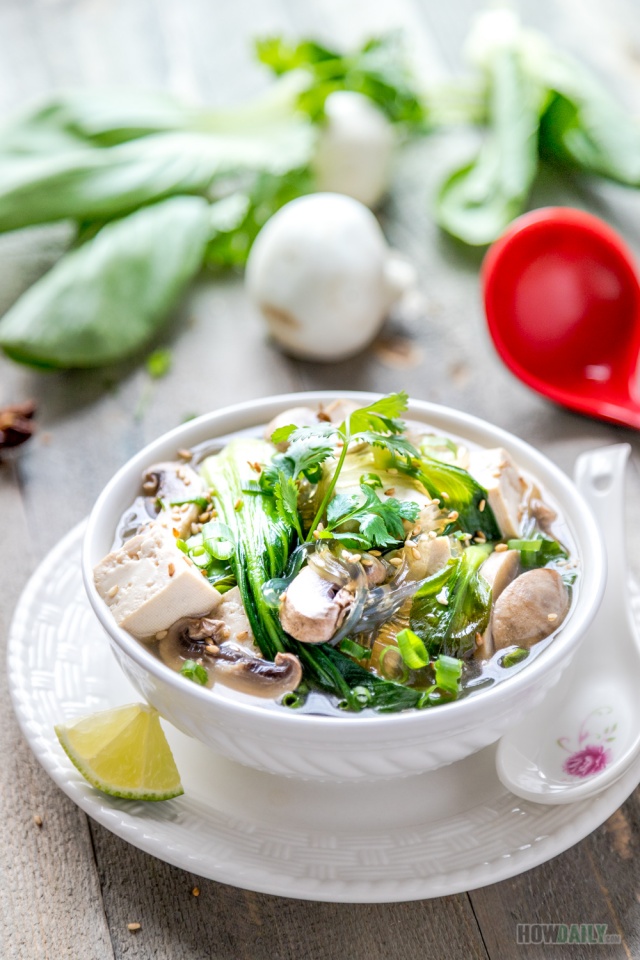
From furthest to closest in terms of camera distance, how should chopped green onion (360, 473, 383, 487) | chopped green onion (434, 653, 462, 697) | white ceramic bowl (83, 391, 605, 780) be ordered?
chopped green onion (360, 473, 383, 487)
chopped green onion (434, 653, 462, 697)
white ceramic bowl (83, 391, 605, 780)

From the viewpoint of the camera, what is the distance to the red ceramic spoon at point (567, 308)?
2805 mm

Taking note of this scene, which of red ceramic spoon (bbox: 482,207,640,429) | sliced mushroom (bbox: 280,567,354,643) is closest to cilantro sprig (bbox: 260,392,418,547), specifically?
sliced mushroom (bbox: 280,567,354,643)

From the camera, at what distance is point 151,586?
1640 mm

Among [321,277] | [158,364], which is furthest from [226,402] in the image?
[321,277]

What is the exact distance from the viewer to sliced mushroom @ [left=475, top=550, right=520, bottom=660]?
1687mm

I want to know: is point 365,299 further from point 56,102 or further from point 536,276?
point 56,102

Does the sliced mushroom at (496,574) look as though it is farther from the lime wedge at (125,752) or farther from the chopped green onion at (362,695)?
the lime wedge at (125,752)

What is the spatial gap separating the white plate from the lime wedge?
0.03 metres

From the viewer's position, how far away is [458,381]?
2994mm

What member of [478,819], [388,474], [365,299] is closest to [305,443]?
[388,474]

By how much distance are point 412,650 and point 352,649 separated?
0.11 m

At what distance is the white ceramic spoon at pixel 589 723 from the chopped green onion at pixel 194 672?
58 centimetres

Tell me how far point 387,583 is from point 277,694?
0.97ft

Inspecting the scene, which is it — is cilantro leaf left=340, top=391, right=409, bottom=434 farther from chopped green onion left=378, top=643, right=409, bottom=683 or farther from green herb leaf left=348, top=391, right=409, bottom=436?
chopped green onion left=378, top=643, right=409, bottom=683
